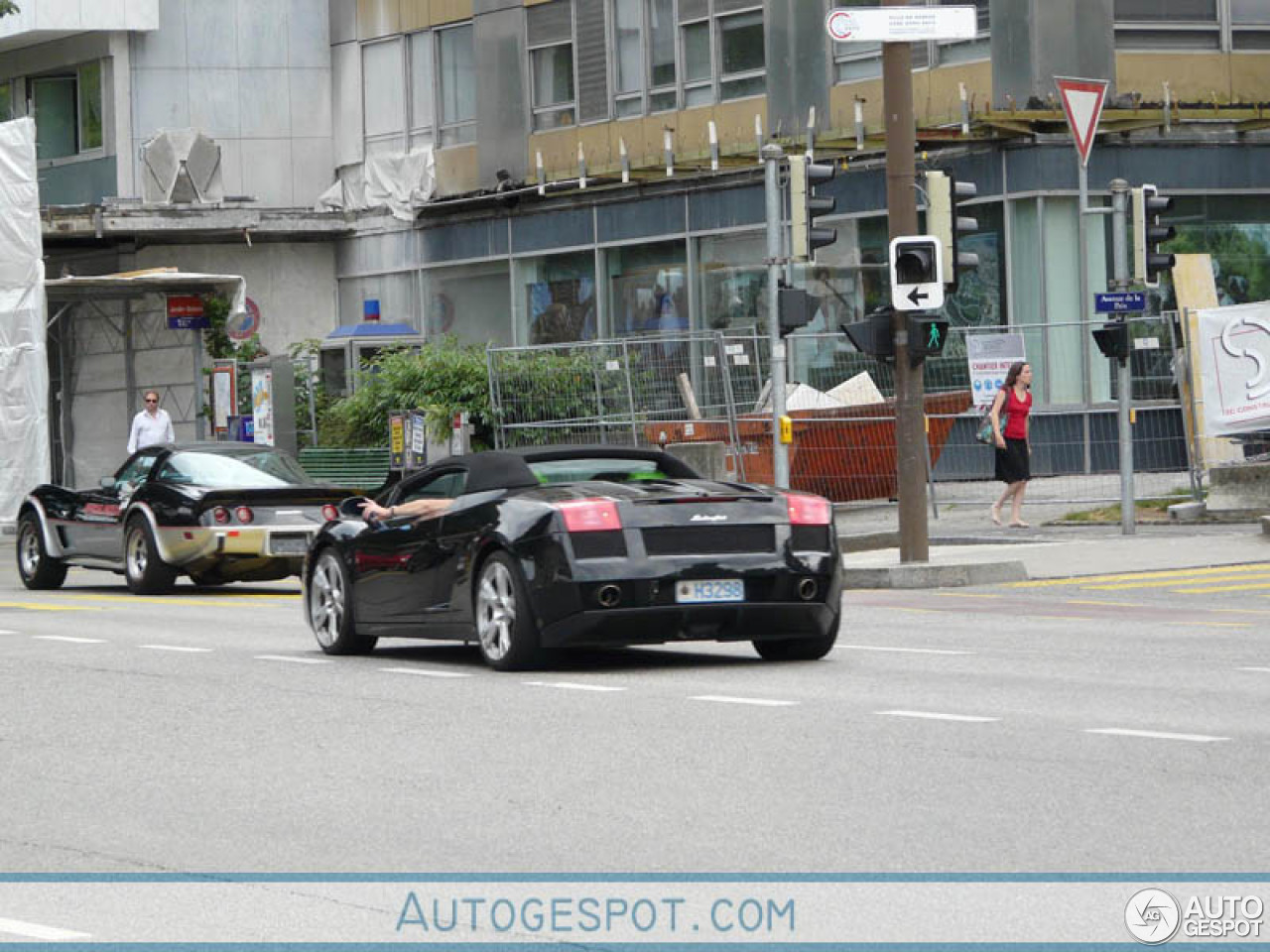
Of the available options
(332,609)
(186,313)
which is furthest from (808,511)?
(186,313)

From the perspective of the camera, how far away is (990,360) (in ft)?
90.5

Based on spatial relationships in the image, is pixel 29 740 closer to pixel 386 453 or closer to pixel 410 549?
pixel 410 549

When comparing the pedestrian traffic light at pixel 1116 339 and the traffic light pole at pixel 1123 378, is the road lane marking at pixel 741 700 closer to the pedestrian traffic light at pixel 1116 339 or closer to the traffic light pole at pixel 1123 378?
the pedestrian traffic light at pixel 1116 339

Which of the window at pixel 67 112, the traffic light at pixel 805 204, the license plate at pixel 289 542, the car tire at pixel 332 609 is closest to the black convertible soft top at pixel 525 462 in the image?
the car tire at pixel 332 609

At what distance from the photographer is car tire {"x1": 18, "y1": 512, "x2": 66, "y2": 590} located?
23.7 m

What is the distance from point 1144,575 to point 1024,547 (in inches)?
124

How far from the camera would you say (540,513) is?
1282cm

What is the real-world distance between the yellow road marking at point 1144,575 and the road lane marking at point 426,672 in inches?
305

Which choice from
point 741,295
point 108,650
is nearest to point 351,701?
point 108,650

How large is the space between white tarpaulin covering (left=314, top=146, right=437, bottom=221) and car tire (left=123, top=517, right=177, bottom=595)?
18592 millimetres

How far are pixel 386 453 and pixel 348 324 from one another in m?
7.16

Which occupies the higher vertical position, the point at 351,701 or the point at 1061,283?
the point at 1061,283

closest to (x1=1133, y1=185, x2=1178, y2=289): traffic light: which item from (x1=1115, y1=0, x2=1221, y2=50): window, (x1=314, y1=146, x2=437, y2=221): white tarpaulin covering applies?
(x1=1115, y1=0, x2=1221, y2=50): window

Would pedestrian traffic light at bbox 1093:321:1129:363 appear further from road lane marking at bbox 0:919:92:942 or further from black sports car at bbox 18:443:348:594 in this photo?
road lane marking at bbox 0:919:92:942
